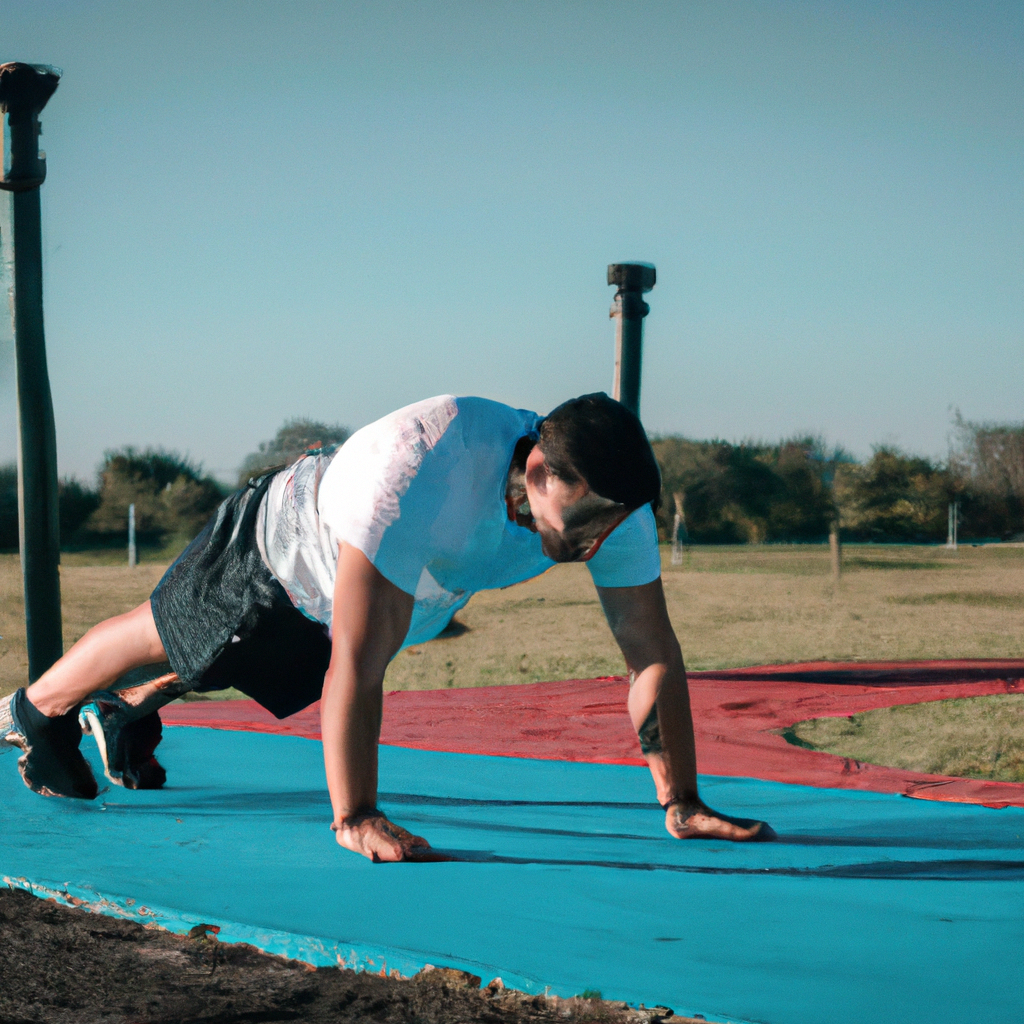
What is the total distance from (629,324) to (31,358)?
82.3 inches

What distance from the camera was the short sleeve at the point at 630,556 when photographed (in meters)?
1.96

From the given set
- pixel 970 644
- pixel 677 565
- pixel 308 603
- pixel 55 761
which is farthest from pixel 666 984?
pixel 677 565

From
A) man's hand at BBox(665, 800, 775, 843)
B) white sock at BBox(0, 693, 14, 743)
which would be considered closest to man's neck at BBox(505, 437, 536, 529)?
man's hand at BBox(665, 800, 775, 843)

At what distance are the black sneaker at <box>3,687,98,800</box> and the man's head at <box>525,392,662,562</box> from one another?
1173 millimetres

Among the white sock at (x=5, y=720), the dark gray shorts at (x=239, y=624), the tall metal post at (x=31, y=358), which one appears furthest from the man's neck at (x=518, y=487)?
the tall metal post at (x=31, y=358)

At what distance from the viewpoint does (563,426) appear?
1652mm

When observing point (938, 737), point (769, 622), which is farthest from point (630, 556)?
point (769, 622)

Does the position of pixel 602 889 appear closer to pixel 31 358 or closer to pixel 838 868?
pixel 838 868

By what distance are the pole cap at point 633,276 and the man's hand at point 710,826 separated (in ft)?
7.99

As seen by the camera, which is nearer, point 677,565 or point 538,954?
point 538,954

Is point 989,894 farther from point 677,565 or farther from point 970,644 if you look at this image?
point 677,565

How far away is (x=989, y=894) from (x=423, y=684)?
199 inches

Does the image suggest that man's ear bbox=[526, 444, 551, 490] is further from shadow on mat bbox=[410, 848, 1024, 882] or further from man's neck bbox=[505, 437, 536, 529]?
shadow on mat bbox=[410, 848, 1024, 882]

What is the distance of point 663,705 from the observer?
2.04 meters
